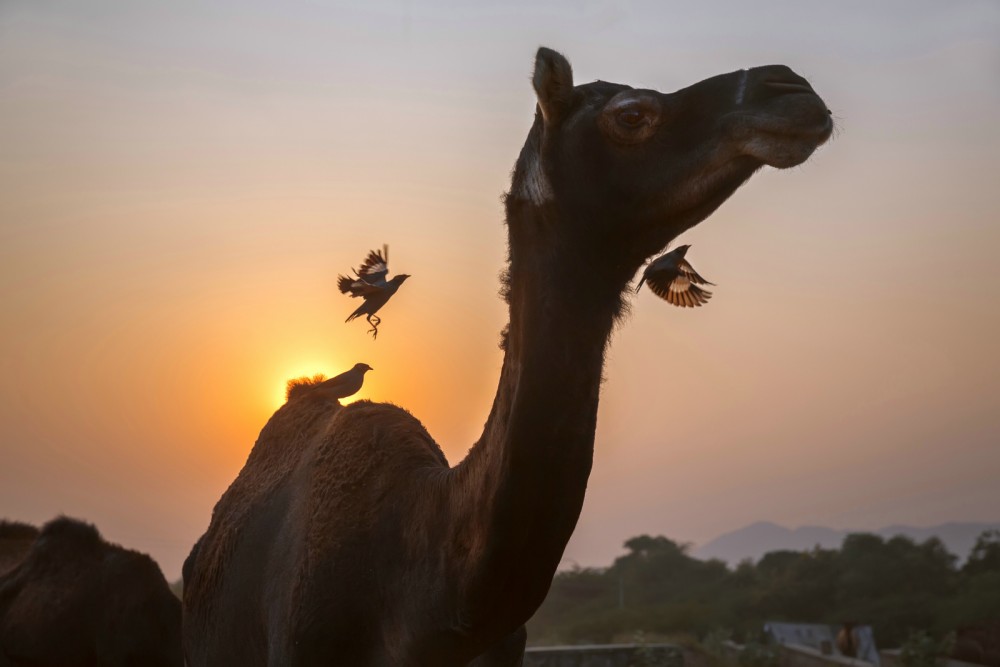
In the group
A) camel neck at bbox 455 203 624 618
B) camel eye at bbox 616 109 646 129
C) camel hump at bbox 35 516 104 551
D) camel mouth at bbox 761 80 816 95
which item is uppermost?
camel eye at bbox 616 109 646 129

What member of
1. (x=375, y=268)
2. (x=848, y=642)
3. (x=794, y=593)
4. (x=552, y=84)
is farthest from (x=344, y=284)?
(x=794, y=593)

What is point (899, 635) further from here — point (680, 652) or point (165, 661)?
point (165, 661)

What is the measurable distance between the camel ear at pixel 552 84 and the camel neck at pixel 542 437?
0.37 metres

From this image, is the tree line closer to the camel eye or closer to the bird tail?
the bird tail

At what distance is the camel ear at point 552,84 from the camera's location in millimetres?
4238

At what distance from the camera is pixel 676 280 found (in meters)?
5.07

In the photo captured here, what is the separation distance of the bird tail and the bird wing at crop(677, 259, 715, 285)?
260 cm

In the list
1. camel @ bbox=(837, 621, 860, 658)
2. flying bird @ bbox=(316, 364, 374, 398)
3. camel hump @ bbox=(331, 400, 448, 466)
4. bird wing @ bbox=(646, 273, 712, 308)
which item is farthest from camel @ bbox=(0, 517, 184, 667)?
camel @ bbox=(837, 621, 860, 658)

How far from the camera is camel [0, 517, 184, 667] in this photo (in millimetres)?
9039

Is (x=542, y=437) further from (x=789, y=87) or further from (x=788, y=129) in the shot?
(x=789, y=87)

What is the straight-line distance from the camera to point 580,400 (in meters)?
3.96

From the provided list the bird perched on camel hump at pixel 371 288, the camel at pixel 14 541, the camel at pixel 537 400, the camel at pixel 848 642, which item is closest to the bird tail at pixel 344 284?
the bird perched on camel hump at pixel 371 288

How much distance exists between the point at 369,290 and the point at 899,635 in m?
35.1

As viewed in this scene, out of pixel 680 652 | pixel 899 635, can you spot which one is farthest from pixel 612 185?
pixel 899 635
